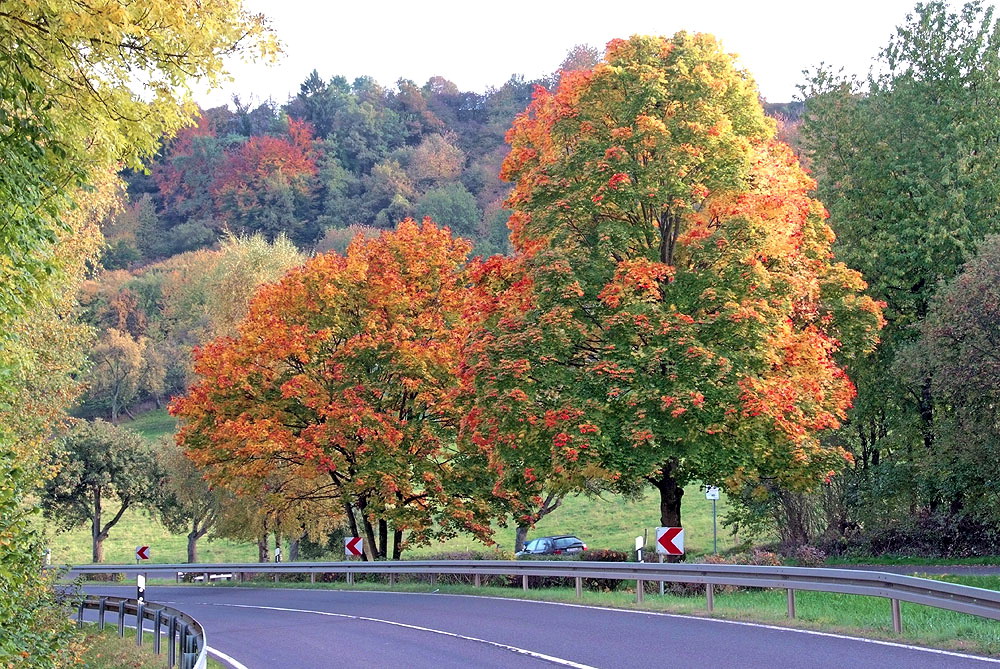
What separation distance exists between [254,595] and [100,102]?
22.0m

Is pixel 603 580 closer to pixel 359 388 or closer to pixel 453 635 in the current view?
pixel 453 635

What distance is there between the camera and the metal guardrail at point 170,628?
13.4 m

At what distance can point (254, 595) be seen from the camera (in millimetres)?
29438

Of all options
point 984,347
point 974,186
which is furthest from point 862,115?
point 984,347

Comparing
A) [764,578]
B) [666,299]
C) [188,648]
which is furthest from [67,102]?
[666,299]

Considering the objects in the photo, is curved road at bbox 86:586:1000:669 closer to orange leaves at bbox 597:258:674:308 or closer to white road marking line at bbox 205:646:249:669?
white road marking line at bbox 205:646:249:669

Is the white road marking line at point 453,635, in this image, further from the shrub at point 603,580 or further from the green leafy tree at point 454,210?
the green leafy tree at point 454,210

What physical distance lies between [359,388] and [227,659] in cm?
1692

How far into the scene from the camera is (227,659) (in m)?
15.1

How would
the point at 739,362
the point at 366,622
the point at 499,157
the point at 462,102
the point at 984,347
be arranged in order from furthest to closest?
the point at 462,102 → the point at 499,157 → the point at 984,347 → the point at 739,362 → the point at 366,622

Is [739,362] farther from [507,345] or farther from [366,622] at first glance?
[366,622]

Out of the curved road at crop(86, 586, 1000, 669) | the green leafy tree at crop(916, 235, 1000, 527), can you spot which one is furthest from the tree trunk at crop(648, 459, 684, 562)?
the green leafy tree at crop(916, 235, 1000, 527)

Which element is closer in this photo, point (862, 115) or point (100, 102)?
point (100, 102)

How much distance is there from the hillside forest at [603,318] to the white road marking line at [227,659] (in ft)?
7.90
